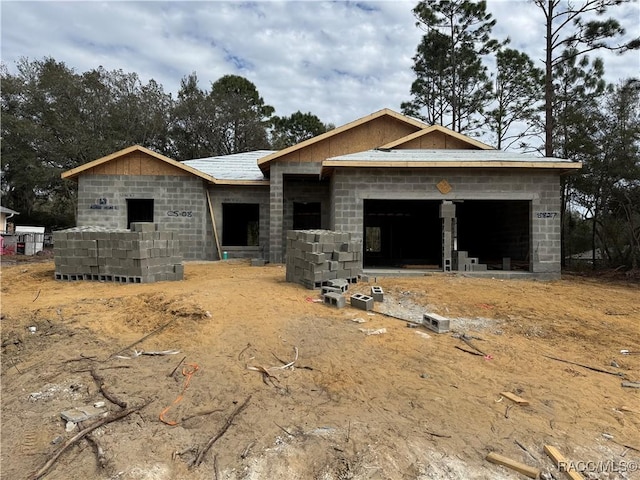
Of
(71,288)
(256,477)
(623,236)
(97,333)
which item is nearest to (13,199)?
(71,288)

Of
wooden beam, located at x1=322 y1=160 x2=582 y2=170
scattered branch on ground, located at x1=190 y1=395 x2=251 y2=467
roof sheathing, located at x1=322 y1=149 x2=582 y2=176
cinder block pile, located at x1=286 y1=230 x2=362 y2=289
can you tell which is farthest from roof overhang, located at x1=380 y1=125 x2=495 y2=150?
scattered branch on ground, located at x1=190 y1=395 x2=251 y2=467

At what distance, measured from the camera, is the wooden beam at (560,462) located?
2.92 meters

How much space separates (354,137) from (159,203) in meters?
8.21

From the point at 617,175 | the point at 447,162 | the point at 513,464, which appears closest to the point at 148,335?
the point at 513,464

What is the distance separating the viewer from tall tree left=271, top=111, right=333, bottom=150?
3847 centimetres

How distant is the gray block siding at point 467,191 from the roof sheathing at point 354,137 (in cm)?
312

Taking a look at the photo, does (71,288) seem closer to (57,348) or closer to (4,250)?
(57,348)

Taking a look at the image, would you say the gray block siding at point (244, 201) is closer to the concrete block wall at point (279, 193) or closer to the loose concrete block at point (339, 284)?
the concrete block wall at point (279, 193)

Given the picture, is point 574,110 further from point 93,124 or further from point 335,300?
point 93,124

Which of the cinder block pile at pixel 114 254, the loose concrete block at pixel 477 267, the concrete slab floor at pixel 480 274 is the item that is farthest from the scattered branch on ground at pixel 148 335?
the loose concrete block at pixel 477 267

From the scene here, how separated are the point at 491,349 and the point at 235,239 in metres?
17.6

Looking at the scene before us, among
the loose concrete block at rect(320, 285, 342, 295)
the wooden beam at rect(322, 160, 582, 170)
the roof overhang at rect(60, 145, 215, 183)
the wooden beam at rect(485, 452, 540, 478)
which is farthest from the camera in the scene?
the roof overhang at rect(60, 145, 215, 183)

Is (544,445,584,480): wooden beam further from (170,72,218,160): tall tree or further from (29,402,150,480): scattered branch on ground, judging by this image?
(170,72,218,160): tall tree

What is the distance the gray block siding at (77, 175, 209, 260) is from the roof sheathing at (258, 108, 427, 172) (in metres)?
3.17
